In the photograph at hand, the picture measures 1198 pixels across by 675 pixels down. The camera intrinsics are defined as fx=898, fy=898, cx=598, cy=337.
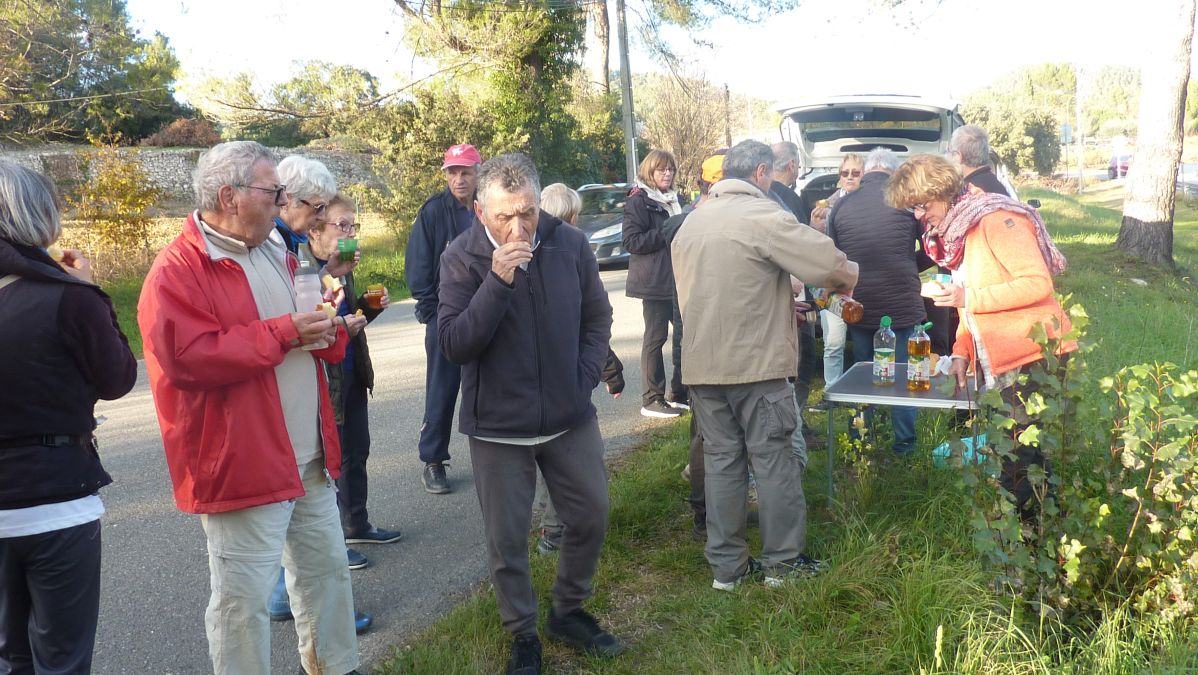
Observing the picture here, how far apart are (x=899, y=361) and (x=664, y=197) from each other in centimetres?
208

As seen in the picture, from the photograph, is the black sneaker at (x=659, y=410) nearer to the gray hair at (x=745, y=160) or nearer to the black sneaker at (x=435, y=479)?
the black sneaker at (x=435, y=479)

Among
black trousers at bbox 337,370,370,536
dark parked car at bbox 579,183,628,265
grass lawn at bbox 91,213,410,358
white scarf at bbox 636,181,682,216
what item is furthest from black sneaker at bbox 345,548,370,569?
dark parked car at bbox 579,183,628,265

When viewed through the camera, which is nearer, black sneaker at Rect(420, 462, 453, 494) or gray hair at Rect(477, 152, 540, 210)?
gray hair at Rect(477, 152, 540, 210)

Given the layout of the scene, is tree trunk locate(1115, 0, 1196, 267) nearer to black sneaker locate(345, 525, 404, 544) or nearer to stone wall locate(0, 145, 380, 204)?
black sneaker locate(345, 525, 404, 544)

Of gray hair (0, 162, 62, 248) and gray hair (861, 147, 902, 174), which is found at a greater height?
gray hair (0, 162, 62, 248)

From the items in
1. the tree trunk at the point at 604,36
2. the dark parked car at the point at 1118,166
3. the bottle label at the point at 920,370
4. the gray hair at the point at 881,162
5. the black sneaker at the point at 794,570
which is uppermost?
the tree trunk at the point at 604,36

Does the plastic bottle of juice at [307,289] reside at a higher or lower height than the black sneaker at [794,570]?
higher

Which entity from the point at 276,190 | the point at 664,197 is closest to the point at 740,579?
the point at 276,190

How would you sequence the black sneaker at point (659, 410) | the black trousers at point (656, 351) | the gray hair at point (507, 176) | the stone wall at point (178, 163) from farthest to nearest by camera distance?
the stone wall at point (178, 163) < the black sneaker at point (659, 410) < the black trousers at point (656, 351) < the gray hair at point (507, 176)

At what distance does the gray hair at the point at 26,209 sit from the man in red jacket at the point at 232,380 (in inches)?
11.8

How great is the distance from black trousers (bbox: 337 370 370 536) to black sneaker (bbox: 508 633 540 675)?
52.4 inches

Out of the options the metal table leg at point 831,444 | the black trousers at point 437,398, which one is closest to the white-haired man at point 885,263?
the metal table leg at point 831,444

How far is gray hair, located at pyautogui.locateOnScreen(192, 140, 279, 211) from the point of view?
2734 mm

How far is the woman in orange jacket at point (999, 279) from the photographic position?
374cm
